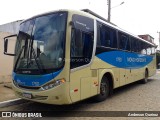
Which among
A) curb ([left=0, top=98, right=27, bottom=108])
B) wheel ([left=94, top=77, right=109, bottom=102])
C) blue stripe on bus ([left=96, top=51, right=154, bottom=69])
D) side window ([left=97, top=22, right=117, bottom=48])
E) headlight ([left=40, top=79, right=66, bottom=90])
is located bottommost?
curb ([left=0, top=98, right=27, bottom=108])

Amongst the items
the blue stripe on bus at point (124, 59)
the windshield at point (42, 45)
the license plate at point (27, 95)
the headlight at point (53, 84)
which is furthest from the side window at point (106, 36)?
the license plate at point (27, 95)

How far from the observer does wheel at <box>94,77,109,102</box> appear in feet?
25.0

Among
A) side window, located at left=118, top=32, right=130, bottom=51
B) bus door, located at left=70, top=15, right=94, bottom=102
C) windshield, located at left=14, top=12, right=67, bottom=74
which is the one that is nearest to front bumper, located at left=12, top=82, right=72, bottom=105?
bus door, located at left=70, top=15, right=94, bottom=102

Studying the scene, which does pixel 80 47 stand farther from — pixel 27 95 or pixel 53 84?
pixel 27 95

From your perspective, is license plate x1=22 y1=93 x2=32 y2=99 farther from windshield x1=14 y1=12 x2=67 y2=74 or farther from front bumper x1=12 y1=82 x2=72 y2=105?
windshield x1=14 y1=12 x2=67 y2=74

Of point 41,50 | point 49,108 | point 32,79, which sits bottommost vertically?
point 49,108

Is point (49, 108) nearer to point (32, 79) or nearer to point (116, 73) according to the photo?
point (32, 79)

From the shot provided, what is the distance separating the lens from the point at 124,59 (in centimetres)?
986

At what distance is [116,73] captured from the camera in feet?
29.1

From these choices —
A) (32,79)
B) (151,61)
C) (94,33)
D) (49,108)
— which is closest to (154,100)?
(94,33)

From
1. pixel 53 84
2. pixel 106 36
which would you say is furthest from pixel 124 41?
pixel 53 84

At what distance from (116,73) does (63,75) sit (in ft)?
12.6

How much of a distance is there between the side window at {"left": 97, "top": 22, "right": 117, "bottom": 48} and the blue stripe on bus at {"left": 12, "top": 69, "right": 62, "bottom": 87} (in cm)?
245

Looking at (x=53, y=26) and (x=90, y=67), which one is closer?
(x=53, y=26)
